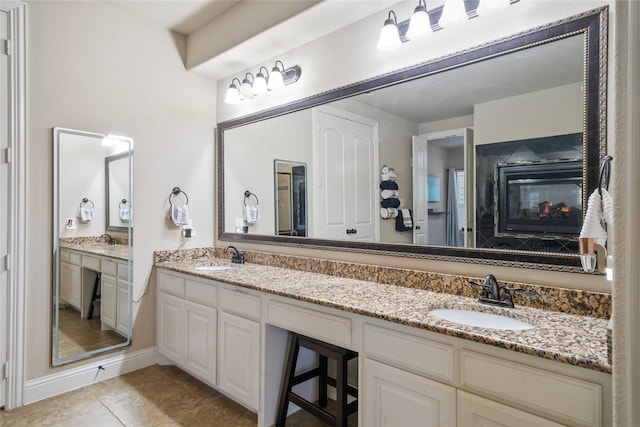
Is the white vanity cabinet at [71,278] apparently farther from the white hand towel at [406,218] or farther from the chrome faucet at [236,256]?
the white hand towel at [406,218]

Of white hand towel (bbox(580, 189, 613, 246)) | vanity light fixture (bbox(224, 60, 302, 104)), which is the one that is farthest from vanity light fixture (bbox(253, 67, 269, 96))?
white hand towel (bbox(580, 189, 613, 246))

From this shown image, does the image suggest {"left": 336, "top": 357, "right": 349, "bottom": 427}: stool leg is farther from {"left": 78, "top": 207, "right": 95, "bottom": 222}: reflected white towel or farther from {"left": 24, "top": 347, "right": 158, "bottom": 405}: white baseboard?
{"left": 78, "top": 207, "right": 95, "bottom": 222}: reflected white towel

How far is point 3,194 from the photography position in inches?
87.2

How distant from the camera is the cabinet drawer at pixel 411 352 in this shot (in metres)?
1.33

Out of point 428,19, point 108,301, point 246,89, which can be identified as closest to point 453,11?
point 428,19

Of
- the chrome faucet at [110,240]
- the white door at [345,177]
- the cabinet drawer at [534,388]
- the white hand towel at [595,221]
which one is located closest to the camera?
the cabinet drawer at [534,388]

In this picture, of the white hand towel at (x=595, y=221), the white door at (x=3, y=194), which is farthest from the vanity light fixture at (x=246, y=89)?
the white hand towel at (x=595, y=221)

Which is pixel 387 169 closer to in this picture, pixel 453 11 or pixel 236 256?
pixel 453 11

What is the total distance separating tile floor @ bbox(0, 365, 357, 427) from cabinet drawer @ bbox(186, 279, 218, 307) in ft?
2.11

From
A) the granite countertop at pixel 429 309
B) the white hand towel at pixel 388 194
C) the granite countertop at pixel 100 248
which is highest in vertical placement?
the white hand towel at pixel 388 194

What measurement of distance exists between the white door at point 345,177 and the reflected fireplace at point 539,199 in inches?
29.5

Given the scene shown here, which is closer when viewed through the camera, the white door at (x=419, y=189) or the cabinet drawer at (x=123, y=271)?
the white door at (x=419, y=189)

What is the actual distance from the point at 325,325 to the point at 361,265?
1.98 feet

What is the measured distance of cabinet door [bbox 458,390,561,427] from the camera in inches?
45.6
